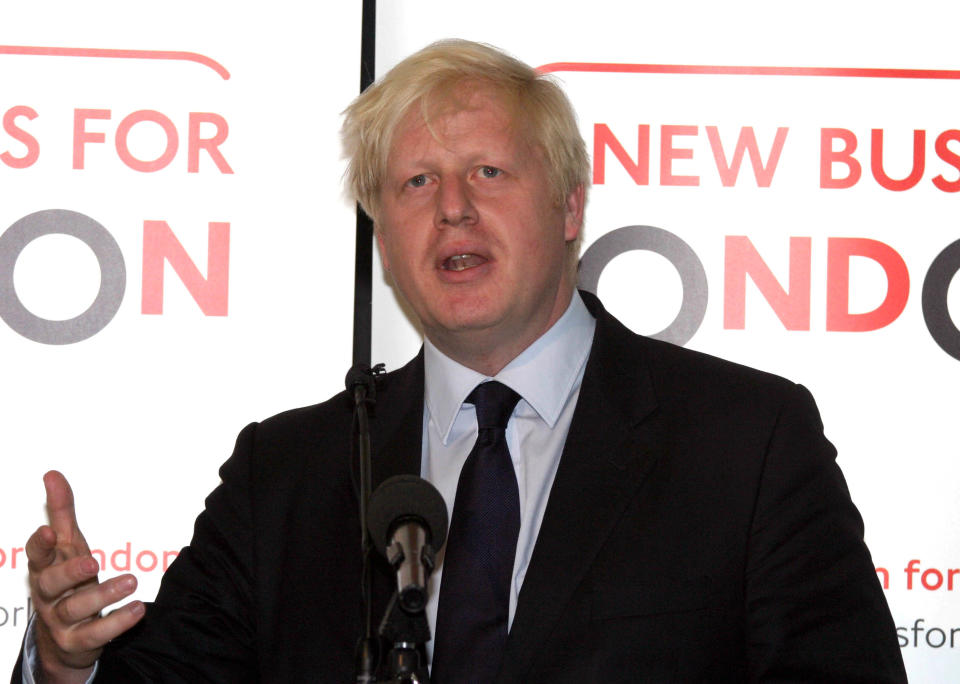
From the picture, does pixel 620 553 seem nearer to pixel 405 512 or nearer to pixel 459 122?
pixel 405 512

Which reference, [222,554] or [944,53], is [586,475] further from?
[944,53]

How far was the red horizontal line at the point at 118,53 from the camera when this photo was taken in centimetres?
275

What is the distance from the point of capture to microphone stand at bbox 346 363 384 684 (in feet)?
4.62

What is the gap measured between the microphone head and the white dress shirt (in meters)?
0.68

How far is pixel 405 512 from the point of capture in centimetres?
137

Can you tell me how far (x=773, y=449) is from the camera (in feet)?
6.55

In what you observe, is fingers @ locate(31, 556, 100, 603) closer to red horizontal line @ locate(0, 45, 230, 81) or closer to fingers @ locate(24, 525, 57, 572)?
fingers @ locate(24, 525, 57, 572)

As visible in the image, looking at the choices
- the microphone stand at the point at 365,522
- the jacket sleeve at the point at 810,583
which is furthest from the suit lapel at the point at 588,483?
the microphone stand at the point at 365,522

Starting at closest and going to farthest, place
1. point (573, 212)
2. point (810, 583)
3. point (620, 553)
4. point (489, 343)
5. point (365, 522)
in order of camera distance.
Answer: point (365, 522)
point (810, 583)
point (620, 553)
point (489, 343)
point (573, 212)

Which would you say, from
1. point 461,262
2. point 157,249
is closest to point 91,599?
point 461,262

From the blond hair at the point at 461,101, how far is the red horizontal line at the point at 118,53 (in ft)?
2.03

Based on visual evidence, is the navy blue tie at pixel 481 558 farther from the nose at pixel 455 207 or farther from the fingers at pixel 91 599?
the fingers at pixel 91 599

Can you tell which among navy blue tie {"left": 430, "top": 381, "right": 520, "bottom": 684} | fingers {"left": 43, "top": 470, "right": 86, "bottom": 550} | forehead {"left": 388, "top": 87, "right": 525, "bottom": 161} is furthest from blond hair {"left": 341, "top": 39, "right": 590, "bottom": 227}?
fingers {"left": 43, "top": 470, "right": 86, "bottom": 550}

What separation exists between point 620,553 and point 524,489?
0.80 ft
